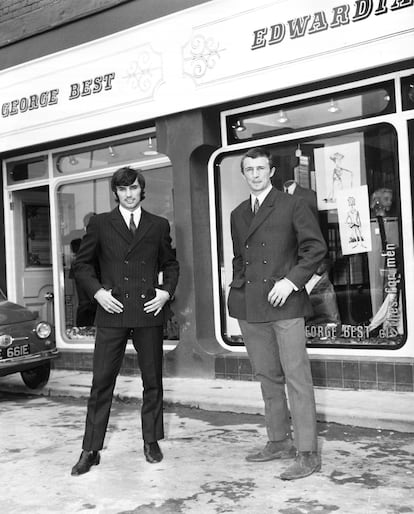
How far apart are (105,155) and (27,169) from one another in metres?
1.64

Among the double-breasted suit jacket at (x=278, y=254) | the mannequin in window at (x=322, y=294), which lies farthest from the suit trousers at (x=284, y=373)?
the mannequin in window at (x=322, y=294)

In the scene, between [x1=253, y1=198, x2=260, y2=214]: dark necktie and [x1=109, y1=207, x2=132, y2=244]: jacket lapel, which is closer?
[x1=253, y1=198, x2=260, y2=214]: dark necktie

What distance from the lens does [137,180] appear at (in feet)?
15.5

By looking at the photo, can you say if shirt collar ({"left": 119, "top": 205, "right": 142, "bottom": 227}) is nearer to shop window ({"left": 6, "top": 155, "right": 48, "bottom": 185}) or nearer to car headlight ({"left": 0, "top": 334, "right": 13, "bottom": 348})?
car headlight ({"left": 0, "top": 334, "right": 13, "bottom": 348})

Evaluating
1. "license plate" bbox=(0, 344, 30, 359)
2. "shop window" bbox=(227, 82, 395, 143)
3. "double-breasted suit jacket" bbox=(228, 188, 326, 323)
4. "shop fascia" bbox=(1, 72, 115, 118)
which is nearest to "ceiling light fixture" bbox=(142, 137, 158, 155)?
"shop fascia" bbox=(1, 72, 115, 118)

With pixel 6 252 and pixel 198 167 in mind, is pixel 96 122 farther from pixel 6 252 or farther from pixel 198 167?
pixel 6 252

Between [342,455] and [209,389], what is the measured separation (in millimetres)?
2486

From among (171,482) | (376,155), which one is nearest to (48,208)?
(376,155)

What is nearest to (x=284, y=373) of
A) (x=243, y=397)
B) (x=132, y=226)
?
(x=132, y=226)

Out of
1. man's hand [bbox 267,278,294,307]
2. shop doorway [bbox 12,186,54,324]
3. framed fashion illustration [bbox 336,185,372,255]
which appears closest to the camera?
man's hand [bbox 267,278,294,307]

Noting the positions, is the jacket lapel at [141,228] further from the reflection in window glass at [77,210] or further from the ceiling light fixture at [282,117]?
the reflection in window glass at [77,210]

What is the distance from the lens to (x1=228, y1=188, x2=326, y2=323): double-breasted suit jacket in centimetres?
427

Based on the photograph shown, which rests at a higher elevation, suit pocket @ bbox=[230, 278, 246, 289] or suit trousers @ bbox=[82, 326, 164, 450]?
suit pocket @ bbox=[230, 278, 246, 289]

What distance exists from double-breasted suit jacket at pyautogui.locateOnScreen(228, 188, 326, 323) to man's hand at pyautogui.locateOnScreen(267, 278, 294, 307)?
4cm
